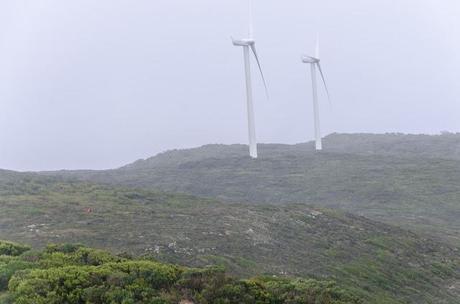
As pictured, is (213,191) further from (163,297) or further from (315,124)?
(163,297)

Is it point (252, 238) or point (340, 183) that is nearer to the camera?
point (252, 238)

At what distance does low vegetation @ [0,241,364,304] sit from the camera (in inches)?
425

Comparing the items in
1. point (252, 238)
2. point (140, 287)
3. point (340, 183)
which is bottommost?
point (340, 183)

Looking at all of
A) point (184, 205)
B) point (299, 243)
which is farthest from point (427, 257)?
point (184, 205)

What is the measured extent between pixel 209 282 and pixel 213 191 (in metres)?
56.1

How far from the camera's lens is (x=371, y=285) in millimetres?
25062

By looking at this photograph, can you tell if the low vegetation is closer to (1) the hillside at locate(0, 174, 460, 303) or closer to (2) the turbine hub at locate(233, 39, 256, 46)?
(1) the hillside at locate(0, 174, 460, 303)

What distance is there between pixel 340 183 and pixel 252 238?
4384cm

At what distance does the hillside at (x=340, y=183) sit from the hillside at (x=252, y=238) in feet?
32.9

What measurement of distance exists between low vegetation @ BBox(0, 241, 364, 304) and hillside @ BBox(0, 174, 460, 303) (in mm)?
9570

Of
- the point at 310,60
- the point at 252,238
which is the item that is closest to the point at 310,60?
the point at 310,60

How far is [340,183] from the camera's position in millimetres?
72125

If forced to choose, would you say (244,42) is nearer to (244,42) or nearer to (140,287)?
(244,42)

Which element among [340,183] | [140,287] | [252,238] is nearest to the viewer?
[140,287]
